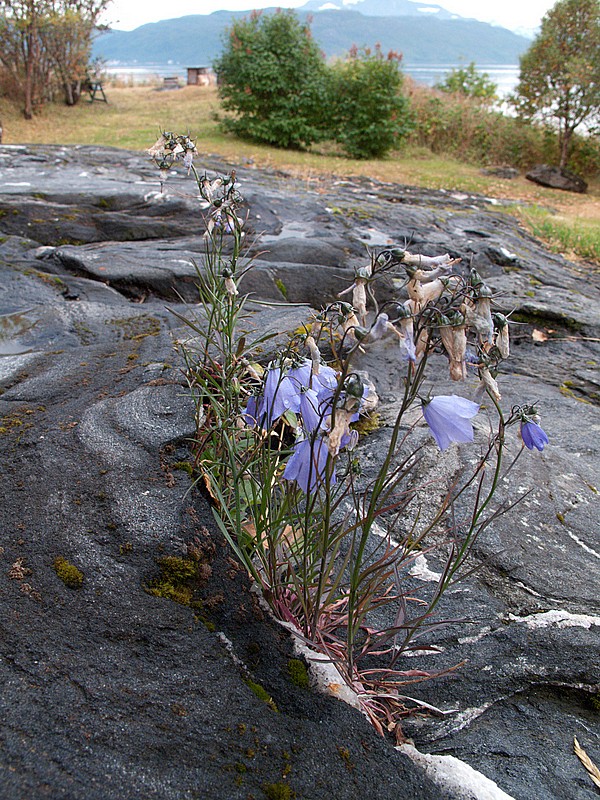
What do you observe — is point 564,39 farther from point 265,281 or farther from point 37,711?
point 37,711

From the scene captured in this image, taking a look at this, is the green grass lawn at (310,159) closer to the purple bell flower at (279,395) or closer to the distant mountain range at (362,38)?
the purple bell flower at (279,395)

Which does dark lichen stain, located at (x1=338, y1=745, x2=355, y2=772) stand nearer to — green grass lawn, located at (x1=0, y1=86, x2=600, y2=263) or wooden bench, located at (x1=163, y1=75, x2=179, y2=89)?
green grass lawn, located at (x1=0, y1=86, x2=600, y2=263)

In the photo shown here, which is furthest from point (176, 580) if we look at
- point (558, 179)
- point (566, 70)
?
point (566, 70)

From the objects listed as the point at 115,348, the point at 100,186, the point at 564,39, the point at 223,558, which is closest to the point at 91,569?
the point at 223,558

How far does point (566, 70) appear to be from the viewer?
14047 millimetres

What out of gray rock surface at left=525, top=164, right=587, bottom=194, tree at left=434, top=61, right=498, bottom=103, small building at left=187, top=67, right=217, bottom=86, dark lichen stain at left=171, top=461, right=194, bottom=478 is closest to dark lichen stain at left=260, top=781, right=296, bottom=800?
dark lichen stain at left=171, top=461, right=194, bottom=478

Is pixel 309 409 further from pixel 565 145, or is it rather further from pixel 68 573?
pixel 565 145

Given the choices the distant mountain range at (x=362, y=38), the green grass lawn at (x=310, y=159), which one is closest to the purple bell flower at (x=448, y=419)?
the green grass lawn at (x=310, y=159)

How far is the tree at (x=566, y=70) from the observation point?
538 inches

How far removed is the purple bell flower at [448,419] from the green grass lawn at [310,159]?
697 cm

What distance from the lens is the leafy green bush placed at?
44.4 ft

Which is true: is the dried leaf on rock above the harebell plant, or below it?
below

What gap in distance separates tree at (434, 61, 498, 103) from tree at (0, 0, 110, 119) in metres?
10.0

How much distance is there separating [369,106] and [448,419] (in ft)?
47.4
